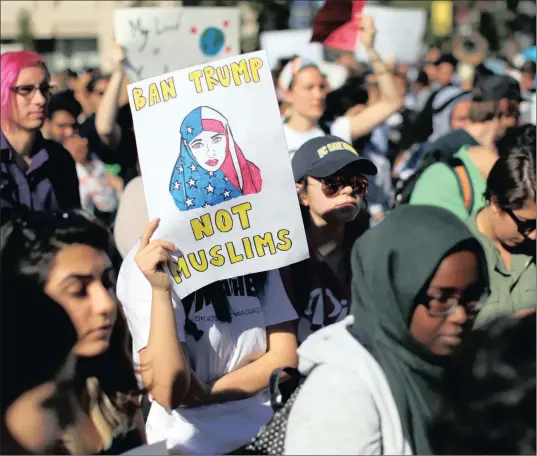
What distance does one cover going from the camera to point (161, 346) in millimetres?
2869

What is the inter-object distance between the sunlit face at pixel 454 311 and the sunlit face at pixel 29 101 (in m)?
2.99

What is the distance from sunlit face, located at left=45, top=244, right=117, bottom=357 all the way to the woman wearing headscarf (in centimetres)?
45

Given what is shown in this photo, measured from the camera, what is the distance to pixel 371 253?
246 cm

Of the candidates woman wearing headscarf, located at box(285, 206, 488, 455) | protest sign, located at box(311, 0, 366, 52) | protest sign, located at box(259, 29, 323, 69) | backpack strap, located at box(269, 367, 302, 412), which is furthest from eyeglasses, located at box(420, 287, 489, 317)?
protest sign, located at box(259, 29, 323, 69)

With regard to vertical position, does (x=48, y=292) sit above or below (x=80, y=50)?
below

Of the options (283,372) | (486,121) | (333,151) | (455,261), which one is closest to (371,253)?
(455,261)

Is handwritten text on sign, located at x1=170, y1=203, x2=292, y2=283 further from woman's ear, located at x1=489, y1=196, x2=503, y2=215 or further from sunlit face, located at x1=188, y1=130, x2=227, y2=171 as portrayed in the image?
woman's ear, located at x1=489, y1=196, x2=503, y2=215

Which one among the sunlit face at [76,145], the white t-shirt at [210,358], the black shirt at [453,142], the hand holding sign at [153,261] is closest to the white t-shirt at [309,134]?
the black shirt at [453,142]

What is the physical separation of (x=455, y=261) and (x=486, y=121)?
3.91m

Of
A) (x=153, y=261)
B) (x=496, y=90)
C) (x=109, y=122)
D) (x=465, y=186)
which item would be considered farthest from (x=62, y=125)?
(x=153, y=261)

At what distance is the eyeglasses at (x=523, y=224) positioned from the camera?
12.2 ft

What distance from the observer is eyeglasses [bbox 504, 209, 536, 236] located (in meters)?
3.71

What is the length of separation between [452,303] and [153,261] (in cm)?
82

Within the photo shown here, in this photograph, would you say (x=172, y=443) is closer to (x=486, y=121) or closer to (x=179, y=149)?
(x=179, y=149)
